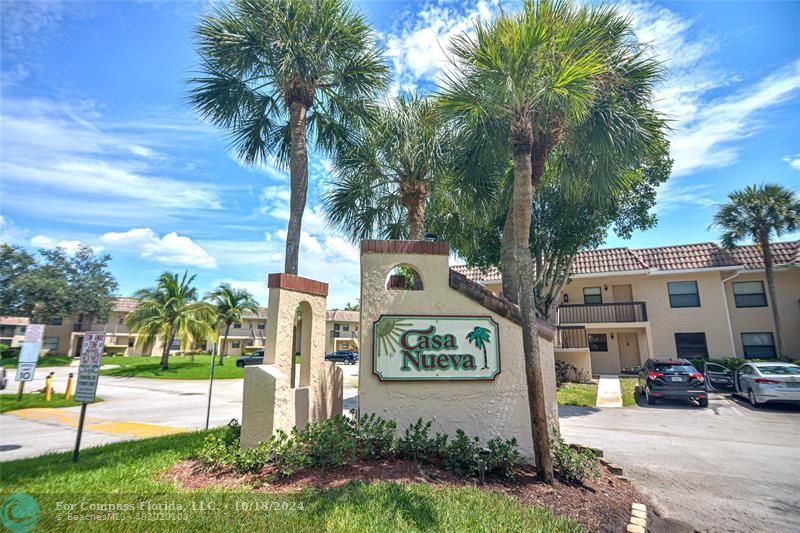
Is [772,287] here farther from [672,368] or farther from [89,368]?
[89,368]

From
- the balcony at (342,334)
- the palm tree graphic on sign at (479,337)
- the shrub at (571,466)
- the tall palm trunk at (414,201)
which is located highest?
the tall palm trunk at (414,201)

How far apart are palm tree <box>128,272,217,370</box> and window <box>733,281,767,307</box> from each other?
118 feet

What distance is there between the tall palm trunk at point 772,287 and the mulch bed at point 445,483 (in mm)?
20399

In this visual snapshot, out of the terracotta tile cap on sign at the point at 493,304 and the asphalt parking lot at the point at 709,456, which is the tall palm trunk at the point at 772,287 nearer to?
the asphalt parking lot at the point at 709,456

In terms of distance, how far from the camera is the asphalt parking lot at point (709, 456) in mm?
4801

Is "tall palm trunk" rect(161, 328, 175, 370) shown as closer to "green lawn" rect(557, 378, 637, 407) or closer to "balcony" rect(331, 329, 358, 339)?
"balcony" rect(331, 329, 358, 339)

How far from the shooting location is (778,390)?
1195 centimetres

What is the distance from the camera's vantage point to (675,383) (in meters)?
13.1

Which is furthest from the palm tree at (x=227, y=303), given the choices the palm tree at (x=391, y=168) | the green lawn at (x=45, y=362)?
the palm tree at (x=391, y=168)

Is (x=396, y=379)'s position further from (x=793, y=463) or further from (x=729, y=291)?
(x=729, y=291)

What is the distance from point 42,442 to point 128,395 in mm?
10182

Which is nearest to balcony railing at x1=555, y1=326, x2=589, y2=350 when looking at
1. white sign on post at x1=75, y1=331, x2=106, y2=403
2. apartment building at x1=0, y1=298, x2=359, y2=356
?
white sign on post at x1=75, y1=331, x2=106, y2=403

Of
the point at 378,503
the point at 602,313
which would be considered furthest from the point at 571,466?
the point at 602,313

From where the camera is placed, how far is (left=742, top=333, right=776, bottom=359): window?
1978 cm
